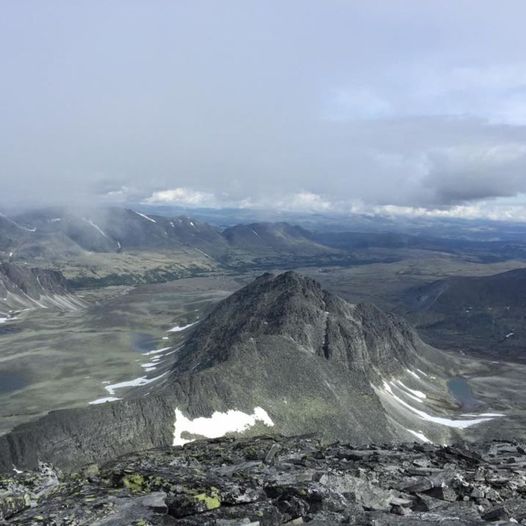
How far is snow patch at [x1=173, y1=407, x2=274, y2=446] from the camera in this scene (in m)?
70.6

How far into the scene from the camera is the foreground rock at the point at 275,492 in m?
21.2

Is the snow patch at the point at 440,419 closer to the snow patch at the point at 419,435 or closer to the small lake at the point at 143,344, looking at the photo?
the snow patch at the point at 419,435

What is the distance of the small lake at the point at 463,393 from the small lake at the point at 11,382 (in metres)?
104

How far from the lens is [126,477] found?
87.2 feet

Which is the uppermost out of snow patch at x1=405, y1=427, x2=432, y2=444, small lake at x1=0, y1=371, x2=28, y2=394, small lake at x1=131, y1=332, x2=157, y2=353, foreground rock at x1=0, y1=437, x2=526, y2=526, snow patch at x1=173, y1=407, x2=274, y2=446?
foreground rock at x1=0, y1=437, x2=526, y2=526

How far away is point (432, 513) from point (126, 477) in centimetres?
1386

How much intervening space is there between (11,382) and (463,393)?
114146mm

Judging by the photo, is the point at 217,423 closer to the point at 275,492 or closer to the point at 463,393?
the point at 275,492

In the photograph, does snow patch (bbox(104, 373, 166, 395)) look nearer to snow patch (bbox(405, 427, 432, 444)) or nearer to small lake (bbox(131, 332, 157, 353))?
small lake (bbox(131, 332, 157, 353))

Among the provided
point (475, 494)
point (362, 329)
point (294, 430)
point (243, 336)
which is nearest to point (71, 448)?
point (294, 430)

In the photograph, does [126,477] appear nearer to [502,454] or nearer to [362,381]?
[502,454]

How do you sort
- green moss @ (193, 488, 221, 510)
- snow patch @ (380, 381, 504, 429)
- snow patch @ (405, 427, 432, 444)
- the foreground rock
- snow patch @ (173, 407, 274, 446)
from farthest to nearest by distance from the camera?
snow patch @ (380, 381, 504, 429) < snow patch @ (405, 427, 432, 444) < snow patch @ (173, 407, 274, 446) < green moss @ (193, 488, 221, 510) < the foreground rock

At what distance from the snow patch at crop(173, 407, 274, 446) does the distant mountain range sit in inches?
6.0

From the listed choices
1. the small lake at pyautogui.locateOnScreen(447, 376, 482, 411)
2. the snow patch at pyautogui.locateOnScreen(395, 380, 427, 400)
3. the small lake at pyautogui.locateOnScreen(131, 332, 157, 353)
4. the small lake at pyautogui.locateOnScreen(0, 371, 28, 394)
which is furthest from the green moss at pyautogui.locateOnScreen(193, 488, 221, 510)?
the small lake at pyautogui.locateOnScreen(131, 332, 157, 353)
